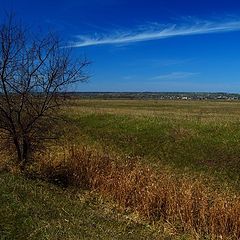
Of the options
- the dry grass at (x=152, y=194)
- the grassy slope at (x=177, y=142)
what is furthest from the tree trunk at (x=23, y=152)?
the grassy slope at (x=177, y=142)

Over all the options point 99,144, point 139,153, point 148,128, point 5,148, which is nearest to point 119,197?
point 5,148

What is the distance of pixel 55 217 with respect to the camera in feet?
31.4

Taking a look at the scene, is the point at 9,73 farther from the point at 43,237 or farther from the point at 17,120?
the point at 43,237

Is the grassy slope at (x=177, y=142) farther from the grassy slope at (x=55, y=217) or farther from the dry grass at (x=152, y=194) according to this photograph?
the grassy slope at (x=55, y=217)

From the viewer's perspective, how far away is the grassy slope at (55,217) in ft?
27.4

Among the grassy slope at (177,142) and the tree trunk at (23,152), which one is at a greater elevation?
the tree trunk at (23,152)

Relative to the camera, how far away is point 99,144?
81.0 ft

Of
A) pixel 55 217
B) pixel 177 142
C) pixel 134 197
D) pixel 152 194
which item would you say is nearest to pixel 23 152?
pixel 134 197

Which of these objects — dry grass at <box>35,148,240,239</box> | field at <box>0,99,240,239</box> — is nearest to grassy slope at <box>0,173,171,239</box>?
field at <box>0,99,240,239</box>

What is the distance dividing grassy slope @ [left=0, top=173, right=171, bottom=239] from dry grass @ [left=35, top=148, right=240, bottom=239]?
2.34 feet

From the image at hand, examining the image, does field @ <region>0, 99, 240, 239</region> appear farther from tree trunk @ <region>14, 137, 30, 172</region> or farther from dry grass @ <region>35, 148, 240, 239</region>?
tree trunk @ <region>14, 137, 30, 172</region>

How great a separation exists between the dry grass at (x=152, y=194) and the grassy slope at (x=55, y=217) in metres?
0.71

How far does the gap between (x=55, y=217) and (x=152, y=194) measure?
10.4 feet

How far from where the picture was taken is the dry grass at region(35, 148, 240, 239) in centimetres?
1027
